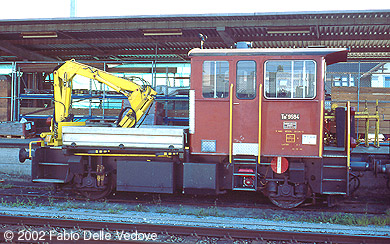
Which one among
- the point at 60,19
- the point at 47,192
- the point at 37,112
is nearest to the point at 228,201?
the point at 47,192

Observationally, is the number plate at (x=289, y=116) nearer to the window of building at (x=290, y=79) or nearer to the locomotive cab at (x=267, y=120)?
the locomotive cab at (x=267, y=120)

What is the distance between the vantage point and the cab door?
274 inches

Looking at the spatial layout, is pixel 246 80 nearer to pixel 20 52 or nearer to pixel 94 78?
pixel 94 78

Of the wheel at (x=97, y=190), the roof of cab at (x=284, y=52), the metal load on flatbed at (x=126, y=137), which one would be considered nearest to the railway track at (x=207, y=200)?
the wheel at (x=97, y=190)

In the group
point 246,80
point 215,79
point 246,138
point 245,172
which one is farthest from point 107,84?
point 245,172

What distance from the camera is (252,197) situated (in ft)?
27.7

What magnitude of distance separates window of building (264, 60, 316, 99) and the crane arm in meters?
2.99

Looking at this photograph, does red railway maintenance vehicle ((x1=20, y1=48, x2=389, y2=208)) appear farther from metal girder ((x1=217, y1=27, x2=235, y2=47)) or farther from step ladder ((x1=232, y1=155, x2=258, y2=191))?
metal girder ((x1=217, y1=27, x2=235, y2=47))

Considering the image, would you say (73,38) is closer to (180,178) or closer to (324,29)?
(180,178)

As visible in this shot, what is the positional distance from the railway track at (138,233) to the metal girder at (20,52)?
9.19m

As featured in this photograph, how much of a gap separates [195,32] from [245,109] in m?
5.65

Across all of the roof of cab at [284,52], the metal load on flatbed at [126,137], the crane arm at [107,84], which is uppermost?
the roof of cab at [284,52]

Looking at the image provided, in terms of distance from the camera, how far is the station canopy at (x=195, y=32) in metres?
10.1

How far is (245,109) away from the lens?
23.0ft
